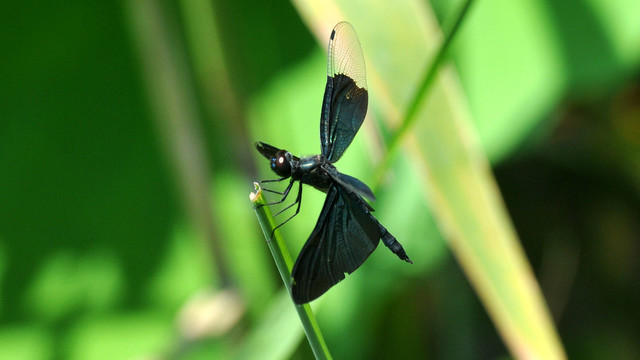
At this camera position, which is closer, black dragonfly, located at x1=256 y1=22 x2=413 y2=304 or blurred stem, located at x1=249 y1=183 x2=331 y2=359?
blurred stem, located at x1=249 y1=183 x2=331 y2=359

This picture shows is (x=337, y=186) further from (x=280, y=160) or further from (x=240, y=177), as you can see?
(x=240, y=177)

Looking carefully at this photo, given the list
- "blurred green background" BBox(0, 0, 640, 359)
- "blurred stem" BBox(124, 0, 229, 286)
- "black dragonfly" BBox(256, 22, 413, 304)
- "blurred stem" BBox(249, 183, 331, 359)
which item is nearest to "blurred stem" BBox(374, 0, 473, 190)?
"black dragonfly" BBox(256, 22, 413, 304)

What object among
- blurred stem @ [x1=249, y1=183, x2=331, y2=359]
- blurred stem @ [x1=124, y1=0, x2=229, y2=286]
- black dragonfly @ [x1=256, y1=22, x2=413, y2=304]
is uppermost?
blurred stem @ [x1=124, y1=0, x2=229, y2=286]

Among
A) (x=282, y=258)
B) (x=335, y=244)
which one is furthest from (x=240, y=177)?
(x=282, y=258)

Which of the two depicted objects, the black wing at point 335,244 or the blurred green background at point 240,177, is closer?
the black wing at point 335,244

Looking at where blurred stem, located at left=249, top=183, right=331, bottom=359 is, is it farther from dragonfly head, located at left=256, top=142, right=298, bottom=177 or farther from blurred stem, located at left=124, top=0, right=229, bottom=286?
blurred stem, located at left=124, top=0, right=229, bottom=286

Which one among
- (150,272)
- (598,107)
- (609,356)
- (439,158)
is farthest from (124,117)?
(609,356)

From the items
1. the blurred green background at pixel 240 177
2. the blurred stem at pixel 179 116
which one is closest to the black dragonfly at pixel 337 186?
the blurred green background at pixel 240 177

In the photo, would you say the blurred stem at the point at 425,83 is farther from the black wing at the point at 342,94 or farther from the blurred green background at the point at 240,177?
the blurred green background at the point at 240,177
